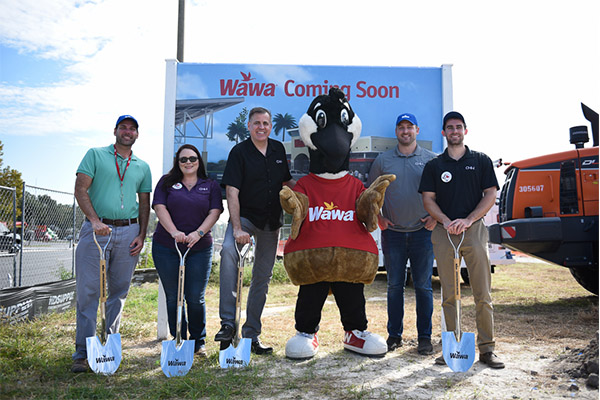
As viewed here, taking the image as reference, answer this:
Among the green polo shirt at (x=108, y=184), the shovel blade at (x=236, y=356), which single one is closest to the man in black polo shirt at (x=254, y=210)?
the shovel blade at (x=236, y=356)

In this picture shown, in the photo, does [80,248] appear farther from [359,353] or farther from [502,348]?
[502,348]

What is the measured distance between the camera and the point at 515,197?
6062mm

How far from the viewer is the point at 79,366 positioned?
326 centimetres

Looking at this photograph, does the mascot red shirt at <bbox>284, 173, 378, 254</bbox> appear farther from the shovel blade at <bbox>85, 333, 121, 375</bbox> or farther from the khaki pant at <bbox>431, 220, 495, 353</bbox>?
the shovel blade at <bbox>85, 333, 121, 375</bbox>

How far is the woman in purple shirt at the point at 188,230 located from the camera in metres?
3.53

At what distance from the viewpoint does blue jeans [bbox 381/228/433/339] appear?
387 cm

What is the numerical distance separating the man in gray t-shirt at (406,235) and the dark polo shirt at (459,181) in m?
0.26

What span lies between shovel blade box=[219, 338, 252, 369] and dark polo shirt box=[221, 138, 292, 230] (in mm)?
959

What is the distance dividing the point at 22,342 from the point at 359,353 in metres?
2.87

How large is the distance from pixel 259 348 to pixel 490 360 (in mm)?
1841

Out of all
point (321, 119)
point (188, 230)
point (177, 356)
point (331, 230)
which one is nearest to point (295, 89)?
point (321, 119)

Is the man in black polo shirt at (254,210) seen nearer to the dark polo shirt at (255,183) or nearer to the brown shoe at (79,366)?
the dark polo shirt at (255,183)

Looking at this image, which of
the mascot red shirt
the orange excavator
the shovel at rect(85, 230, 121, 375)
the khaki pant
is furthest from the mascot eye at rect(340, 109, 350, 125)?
the orange excavator

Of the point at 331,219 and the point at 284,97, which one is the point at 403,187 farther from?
the point at 284,97
